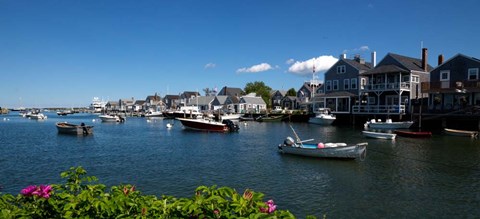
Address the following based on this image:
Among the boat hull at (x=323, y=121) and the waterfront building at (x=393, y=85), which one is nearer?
the waterfront building at (x=393, y=85)

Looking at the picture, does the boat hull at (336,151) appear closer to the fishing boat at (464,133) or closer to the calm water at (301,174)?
the calm water at (301,174)

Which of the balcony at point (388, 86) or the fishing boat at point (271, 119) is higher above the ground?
the balcony at point (388, 86)

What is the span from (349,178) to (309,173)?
2254mm

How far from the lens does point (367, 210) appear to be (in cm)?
1249

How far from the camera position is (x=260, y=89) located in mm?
127250

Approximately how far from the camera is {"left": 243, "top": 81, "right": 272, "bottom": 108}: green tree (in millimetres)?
125250

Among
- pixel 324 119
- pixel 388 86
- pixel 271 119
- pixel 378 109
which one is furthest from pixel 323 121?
pixel 271 119

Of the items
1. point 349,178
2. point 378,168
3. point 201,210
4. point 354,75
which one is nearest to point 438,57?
point 354,75

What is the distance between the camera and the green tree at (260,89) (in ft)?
411

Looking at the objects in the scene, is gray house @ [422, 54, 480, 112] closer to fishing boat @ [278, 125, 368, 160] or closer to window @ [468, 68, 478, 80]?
window @ [468, 68, 478, 80]

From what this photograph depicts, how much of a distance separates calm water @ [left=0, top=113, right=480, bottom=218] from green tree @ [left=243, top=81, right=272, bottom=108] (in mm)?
95439

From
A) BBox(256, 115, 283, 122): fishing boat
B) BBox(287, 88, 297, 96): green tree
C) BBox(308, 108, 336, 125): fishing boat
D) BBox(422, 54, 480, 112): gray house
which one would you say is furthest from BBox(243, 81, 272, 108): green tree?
BBox(422, 54, 480, 112): gray house

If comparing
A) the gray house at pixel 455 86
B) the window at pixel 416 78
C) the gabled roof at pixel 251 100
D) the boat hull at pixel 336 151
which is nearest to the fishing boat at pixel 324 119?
the window at pixel 416 78

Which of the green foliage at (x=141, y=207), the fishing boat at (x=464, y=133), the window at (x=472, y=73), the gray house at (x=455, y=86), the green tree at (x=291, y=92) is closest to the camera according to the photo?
the green foliage at (x=141, y=207)
